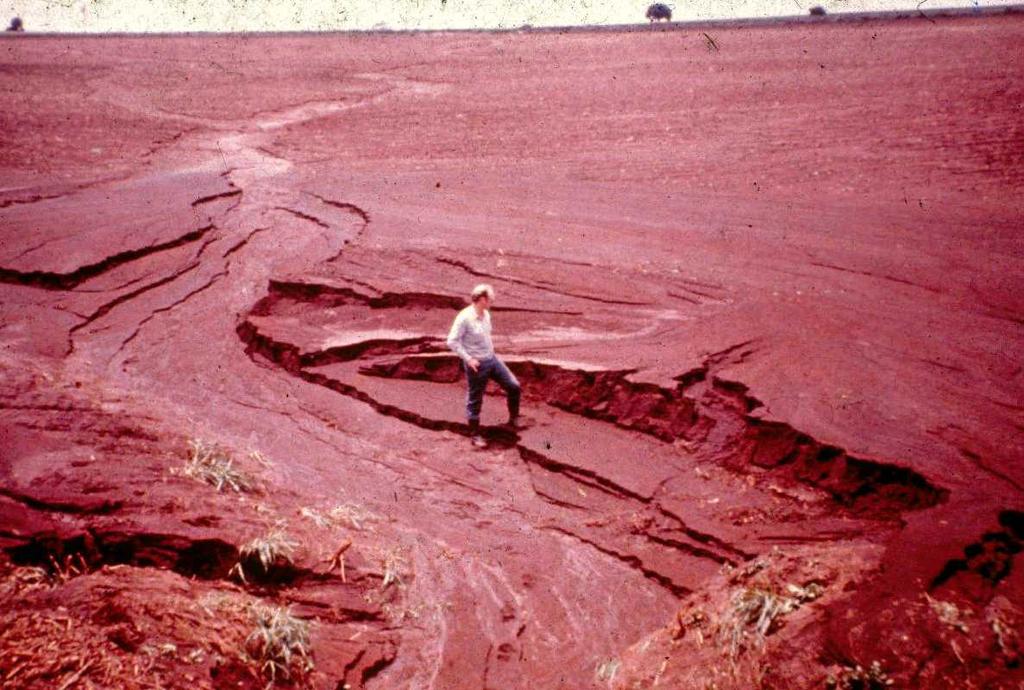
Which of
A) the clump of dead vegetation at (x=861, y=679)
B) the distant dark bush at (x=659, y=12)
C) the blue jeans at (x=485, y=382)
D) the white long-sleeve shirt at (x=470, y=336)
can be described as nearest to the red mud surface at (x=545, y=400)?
the clump of dead vegetation at (x=861, y=679)

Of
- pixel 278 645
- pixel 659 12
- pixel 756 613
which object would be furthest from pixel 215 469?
pixel 659 12

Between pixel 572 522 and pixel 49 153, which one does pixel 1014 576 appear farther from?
pixel 49 153

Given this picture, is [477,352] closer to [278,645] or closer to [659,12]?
[278,645]

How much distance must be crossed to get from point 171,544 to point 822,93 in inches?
594

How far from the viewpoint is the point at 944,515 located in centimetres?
425

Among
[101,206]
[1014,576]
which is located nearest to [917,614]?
[1014,576]

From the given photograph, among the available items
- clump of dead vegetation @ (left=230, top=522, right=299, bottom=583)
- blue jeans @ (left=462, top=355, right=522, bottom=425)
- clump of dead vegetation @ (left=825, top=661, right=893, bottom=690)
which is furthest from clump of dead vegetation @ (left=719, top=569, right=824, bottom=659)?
blue jeans @ (left=462, top=355, right=522, bottom=425)

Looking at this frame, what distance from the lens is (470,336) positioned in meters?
5.91

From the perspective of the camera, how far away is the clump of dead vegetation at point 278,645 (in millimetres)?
3490

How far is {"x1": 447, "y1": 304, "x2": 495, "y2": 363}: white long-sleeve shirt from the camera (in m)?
5.86

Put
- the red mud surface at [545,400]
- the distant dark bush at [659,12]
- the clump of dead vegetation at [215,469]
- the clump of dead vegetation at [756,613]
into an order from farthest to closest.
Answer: the distant dark bush at [659,12]
the clump of dead vegetation at [215,469]
the red mud surface at [545,400]
the clump of dead vegetation at [756,613]

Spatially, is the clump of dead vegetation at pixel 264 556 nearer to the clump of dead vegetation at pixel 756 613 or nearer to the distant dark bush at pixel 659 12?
the clump of dead vegetation at pixel 756 613

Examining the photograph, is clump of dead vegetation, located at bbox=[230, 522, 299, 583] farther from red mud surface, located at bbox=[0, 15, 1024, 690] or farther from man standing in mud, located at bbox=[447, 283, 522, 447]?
man standing in mud, located at bbox=[447, 283, 522, 447]

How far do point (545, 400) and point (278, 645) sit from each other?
360 centimetres
